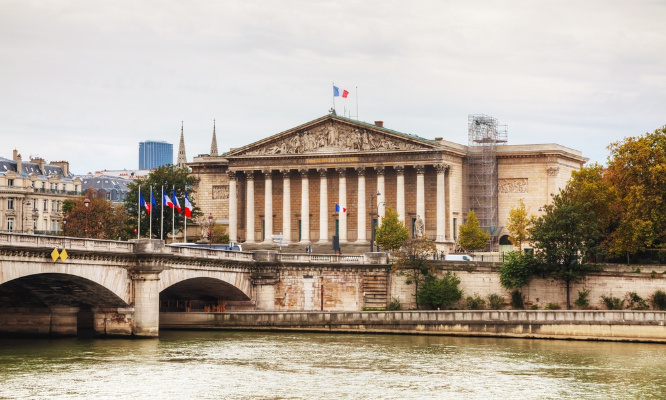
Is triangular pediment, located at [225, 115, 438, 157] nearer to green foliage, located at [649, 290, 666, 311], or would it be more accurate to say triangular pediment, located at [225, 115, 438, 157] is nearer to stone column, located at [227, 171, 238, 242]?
stone column, located at [227, 171, 238, 242]

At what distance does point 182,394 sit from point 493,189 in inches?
2567

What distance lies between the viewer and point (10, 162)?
5753 inches

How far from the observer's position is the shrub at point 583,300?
86.6 m

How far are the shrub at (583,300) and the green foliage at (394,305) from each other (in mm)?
12377

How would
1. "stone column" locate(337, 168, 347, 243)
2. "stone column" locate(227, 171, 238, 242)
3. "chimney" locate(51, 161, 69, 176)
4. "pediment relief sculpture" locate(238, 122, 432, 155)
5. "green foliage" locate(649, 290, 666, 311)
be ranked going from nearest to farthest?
"green foliage" locate(649, 290, 666, 311) < "pediment relief sculpture" locate(238, 122, 432, 155) < "stone column" locate(337, 168, 347, 243) < "stone column" locate(227, 171, 238, 242) < "chimney" locate(51, 161, 69, 176)

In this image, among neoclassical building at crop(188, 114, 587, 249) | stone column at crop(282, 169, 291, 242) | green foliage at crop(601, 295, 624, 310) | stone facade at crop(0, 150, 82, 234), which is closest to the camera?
green foliage at crop(601, 295, 624, 310)

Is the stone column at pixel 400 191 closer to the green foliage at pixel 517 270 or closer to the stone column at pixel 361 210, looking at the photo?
the stone column at pixel 361 210

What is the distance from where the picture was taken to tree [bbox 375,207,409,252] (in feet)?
335

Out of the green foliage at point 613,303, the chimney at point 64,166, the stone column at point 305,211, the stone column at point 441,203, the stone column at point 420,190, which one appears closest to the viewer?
the green foliage at point 613,303

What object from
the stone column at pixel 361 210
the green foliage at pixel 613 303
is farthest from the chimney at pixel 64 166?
the green foliage at pixel 613 303

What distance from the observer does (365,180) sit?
118312 mm

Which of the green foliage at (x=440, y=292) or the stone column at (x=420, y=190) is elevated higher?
the stone column at (x=420, y=190)

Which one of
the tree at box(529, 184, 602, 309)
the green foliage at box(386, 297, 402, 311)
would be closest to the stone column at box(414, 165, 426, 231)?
the green foliage at box(386, 297, 402, 311)

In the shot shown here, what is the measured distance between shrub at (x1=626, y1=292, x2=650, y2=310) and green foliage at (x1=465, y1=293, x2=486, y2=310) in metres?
10.2
